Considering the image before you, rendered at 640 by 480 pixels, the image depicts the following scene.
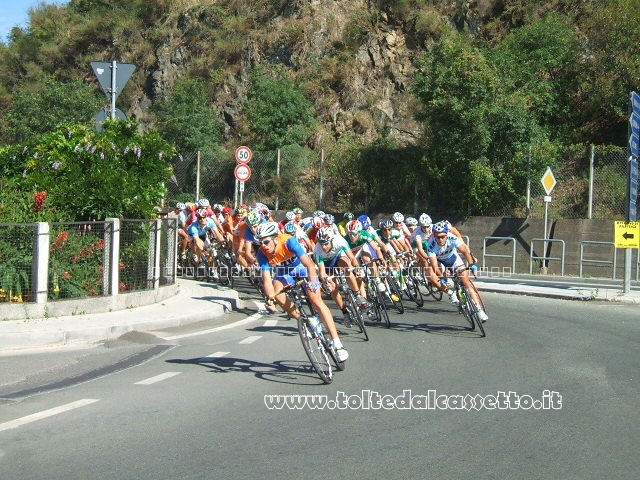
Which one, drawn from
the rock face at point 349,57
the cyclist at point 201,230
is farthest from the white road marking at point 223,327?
the rock face at point 349,57

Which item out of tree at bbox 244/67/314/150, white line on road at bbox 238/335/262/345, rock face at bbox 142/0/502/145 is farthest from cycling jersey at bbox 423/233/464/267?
tree at bbox 244/67/314/150

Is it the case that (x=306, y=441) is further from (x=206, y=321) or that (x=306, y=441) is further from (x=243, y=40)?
(x=243, y=40)

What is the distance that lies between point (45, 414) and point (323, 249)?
251 inches

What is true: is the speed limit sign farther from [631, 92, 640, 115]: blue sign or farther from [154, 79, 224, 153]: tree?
[154, 79, 224, 153]: tree

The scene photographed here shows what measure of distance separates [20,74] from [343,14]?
26.9 metres

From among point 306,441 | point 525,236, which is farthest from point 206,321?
point 525,236

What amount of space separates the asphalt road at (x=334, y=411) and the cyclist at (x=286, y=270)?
28.6 inches

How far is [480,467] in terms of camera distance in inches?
231

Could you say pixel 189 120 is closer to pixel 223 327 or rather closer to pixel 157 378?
pixel 223 327

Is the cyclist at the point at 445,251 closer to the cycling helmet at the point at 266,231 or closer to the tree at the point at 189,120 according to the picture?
the cycling helmet at the point at 266,231

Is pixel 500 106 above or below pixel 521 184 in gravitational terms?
above

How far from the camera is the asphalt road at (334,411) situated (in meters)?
5.89

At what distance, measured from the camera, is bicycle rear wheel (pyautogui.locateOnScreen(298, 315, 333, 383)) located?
28.7ft

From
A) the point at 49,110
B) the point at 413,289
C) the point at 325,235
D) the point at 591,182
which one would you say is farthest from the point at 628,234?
the point at 49,110
